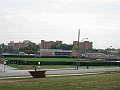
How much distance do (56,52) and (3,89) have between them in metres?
175

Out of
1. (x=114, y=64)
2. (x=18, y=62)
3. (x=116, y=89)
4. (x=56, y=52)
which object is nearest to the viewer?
(x=116, y=89)

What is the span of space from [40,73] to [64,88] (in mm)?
15004

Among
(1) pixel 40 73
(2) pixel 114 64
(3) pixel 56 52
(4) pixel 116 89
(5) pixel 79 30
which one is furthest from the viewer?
(3) pixel 56 52

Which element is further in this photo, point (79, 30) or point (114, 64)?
point (114, 64)

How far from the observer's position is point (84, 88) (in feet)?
66.4

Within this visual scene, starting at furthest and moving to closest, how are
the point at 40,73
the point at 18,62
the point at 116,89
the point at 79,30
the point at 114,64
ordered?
the point at 114,64
the point at 18,62
the point at 79,30
the point at 40,73
the point at 116,89

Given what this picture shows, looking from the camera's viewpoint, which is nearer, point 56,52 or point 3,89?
point 3,89

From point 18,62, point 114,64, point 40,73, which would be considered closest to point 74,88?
point 40,73

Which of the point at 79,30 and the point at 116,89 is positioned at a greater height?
the point at 79,30

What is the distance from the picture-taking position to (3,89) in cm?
2003

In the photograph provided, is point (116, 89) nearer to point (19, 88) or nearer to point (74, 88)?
point (74, 88)

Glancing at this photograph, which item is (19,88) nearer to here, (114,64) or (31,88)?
(31,88)

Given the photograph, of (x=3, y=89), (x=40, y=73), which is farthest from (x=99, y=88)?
(x=40, y=73)

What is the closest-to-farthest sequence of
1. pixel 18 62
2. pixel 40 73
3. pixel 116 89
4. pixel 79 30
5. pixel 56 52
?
1. pixel 116 89
2. pixel 40 73
3. pixel 79 30
4. pixel 18 62
5. pixel 56 52
